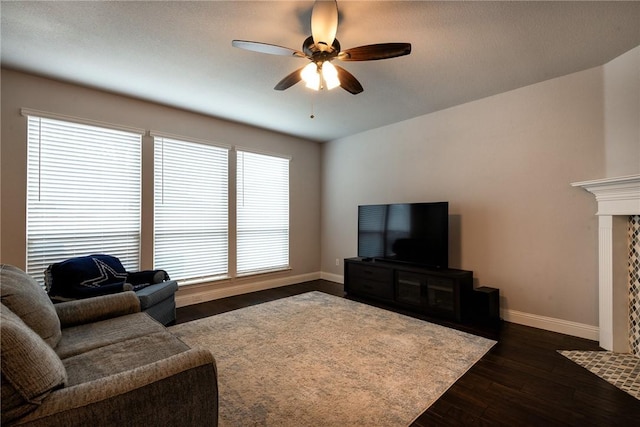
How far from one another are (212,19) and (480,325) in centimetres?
397

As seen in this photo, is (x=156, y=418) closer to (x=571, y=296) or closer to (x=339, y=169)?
(x=571, y=296)

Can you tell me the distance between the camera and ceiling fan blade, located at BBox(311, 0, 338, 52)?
188cm

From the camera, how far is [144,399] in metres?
1.12

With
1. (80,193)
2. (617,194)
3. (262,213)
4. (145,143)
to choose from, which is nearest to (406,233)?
(617,194)

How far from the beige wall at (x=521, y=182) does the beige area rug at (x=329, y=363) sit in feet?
3.45

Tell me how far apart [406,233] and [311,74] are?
2594 mm

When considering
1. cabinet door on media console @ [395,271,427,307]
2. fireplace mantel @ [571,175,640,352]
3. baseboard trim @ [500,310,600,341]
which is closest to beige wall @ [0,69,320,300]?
cabinet door on media console @ [395,271,427,307]

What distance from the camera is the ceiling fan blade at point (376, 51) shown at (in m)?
2.00

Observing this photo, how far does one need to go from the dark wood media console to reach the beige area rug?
1.13 feet

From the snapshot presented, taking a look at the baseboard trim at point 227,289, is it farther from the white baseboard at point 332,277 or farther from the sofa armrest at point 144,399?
the sofa armrest at point 144,399

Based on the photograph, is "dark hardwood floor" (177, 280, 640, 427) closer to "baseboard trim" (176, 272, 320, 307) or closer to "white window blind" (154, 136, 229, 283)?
"baseboard trim" (176, 272, 320, 307)

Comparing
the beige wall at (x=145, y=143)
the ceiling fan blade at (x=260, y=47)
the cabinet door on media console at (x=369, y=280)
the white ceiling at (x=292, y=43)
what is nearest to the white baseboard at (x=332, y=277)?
the beige wall at (x=145, y=143)

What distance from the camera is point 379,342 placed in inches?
114

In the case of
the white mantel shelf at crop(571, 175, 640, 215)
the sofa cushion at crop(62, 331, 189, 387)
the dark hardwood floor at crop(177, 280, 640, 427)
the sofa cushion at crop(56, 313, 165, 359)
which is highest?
the white mantel shelf at crop(571, 175, 640, 215)
